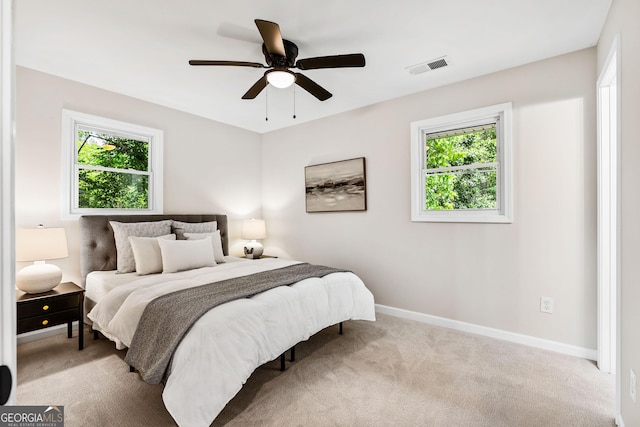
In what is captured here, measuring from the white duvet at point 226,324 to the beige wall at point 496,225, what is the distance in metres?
0.91

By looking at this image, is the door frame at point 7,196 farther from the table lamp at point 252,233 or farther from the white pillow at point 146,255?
the table lamp at point 252,233

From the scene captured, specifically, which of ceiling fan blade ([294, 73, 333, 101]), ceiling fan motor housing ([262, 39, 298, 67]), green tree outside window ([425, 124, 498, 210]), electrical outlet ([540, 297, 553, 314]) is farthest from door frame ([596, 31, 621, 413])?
ceiling fan motor housing ([262, 39, 298, 67])

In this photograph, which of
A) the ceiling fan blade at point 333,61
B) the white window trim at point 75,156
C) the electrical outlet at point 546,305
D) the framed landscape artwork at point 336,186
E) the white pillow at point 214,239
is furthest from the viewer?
the framed landscape artwork at point 336,186

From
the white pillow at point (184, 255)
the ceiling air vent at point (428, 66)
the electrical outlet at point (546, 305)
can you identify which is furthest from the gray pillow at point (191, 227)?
the electrical outlet at point (546, 305)

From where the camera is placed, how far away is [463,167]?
3.33m

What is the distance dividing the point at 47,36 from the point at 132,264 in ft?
6.71

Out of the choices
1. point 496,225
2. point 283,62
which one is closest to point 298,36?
point 283,62

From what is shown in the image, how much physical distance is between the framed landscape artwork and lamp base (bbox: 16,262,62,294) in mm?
2898

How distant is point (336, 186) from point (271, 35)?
2.43 metres

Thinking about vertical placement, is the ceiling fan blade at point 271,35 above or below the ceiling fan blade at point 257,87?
above

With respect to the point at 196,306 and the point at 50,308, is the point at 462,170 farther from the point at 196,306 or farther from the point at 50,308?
the point at 50,308

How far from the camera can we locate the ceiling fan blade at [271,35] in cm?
187

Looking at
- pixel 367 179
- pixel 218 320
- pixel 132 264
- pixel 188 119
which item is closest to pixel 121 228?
pixel 132 264
